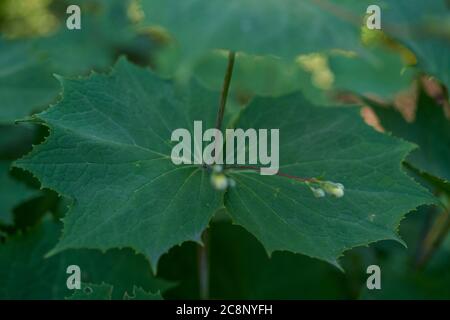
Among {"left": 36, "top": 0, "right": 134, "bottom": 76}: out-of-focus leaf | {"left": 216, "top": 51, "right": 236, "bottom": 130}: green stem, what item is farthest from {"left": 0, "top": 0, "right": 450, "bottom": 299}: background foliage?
{"left": 36, "top": 0, "right": 134, "bottom": 76}: out-of-focus leaf

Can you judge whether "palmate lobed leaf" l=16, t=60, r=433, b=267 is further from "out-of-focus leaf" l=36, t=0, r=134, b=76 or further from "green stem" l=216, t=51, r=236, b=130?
"out-of-focus leaf" l=36, t=0, r=134, b=76

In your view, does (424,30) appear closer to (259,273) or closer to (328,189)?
(328,189)

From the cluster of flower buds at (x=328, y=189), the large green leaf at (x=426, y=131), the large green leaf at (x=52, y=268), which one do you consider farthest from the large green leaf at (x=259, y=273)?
the cluster of flower buds at (x=328, y=189)

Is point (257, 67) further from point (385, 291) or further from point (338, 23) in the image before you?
point (338, 23)

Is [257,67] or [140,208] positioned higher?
[257,67]

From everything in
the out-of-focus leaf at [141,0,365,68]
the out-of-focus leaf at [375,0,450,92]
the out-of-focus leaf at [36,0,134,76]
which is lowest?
the out-of-focus leaf at [141,0,365,68]
